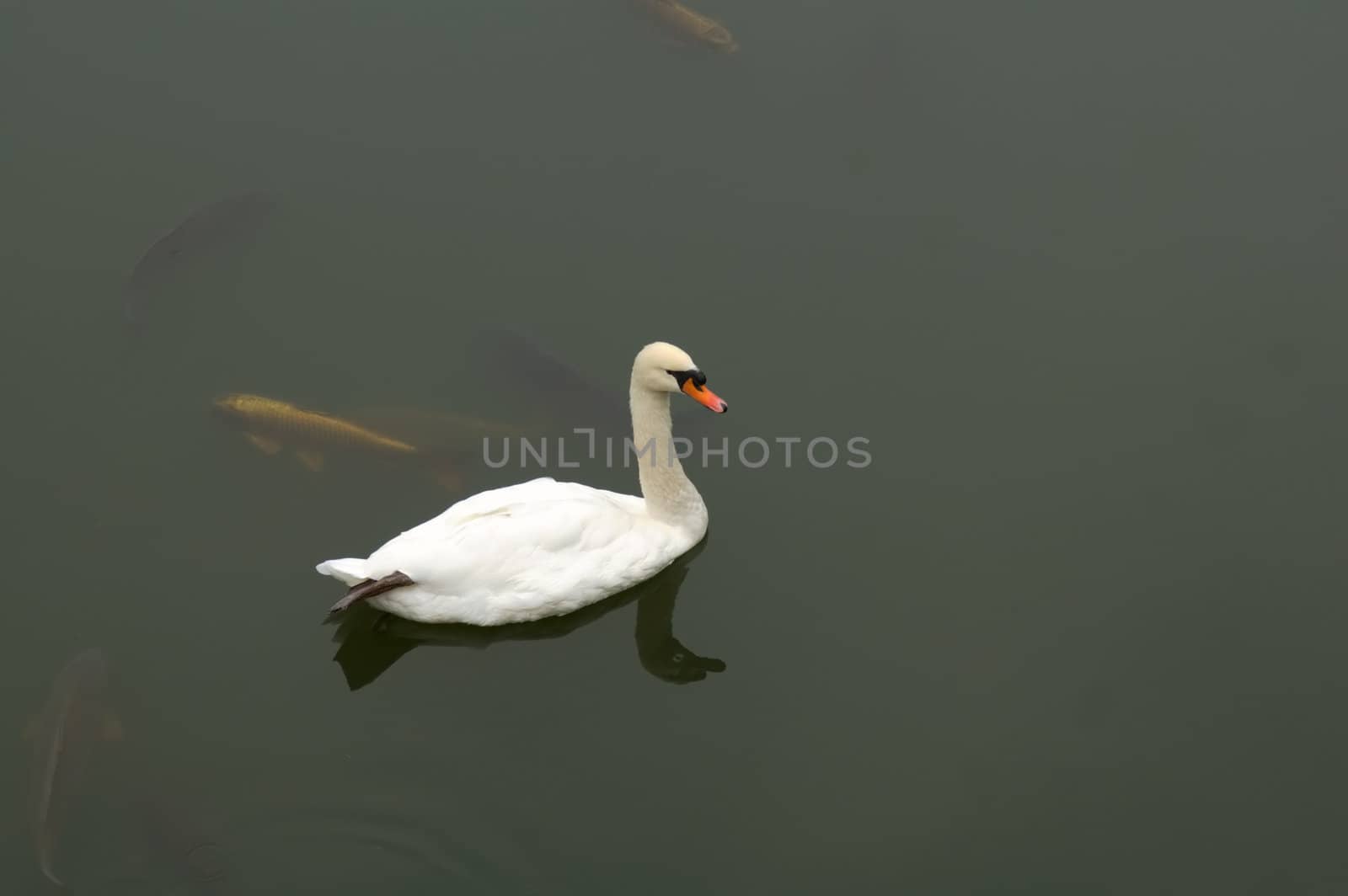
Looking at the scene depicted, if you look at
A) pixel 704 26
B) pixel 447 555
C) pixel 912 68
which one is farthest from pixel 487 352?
pixel 912 68

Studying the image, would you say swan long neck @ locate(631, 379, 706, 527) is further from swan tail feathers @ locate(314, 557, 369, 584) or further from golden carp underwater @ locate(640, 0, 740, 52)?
golden carp underwater @ locate(640, 0, 740, 52)

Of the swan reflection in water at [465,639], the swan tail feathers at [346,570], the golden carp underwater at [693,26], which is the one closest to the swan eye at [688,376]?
the swan reflection in water at [465,639]

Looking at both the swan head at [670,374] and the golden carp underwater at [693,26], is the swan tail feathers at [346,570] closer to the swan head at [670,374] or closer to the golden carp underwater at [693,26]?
the swan head at [670,374]

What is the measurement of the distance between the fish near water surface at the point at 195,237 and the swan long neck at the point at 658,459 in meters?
3.11

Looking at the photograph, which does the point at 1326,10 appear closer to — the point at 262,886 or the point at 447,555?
the point at 447,555

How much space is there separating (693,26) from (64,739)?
5823 millimetres

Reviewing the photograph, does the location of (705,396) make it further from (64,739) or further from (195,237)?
(195,237)

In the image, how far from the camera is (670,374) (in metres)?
6.61

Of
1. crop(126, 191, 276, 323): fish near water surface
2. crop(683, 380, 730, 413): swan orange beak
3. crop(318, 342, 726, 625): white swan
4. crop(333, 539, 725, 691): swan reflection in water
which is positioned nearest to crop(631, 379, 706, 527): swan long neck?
crop(318, 342, 726, 625): white swan

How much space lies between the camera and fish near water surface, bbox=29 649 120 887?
5992mm

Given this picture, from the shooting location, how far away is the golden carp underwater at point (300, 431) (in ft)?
24.3

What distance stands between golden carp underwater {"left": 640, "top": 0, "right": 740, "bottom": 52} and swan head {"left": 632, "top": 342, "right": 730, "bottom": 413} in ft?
12.0

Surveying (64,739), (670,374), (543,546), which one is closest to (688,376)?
(670,374)

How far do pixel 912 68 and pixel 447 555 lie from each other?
4972 mm
